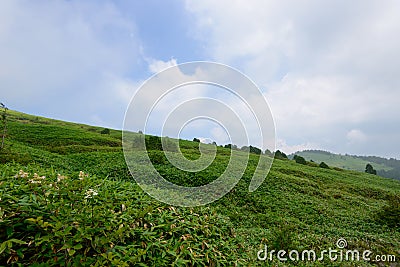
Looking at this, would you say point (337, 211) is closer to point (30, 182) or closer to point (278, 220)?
point (278, 220)

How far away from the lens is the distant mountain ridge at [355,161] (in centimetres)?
13350

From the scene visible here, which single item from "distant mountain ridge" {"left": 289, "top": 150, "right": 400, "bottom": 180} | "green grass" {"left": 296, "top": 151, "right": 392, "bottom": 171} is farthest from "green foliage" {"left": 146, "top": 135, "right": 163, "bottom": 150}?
"green grass" {"left": 296, "top": 151, "right": 392, "bottom": 171}

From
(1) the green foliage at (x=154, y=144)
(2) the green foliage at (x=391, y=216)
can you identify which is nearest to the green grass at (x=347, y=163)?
(1) the green foliage at (x=154, y=144)

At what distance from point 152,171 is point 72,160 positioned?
6.69 metres

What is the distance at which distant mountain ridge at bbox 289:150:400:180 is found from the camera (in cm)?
13350

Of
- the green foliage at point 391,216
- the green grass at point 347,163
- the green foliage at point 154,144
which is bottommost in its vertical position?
the green foliage at point 391,216

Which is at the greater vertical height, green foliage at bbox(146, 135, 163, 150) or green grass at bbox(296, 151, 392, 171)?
green grass at bbox(296, 151, 392, 171)

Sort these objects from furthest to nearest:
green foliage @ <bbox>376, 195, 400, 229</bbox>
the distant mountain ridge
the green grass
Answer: the distant mountain ridge, the green grass, green foliage @ <bbox>376, 195, 400, 229</bbox>

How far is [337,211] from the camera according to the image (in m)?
12.7

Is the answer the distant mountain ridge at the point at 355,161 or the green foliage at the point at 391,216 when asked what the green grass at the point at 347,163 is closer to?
the distant mountain ridge at the point at 355,161

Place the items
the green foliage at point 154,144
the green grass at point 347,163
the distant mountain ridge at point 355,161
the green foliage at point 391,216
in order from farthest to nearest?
the distant mountain ridge at point 355,161 < the green grass at point 347,163 < the green foliage at point 154,144 < the green foliage at point 391,216

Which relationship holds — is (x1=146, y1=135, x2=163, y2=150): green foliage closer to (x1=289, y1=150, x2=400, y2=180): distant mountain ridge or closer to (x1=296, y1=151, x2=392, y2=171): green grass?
(x1=289, y1=150, x2=400, y2=180): distant mountain ridge

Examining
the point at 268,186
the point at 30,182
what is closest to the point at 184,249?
the point at 30,182

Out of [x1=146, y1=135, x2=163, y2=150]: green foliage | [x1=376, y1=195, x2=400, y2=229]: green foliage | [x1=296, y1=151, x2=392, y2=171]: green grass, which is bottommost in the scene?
[x1=376, y1=195, x2=400, y2=229]: green foliage
